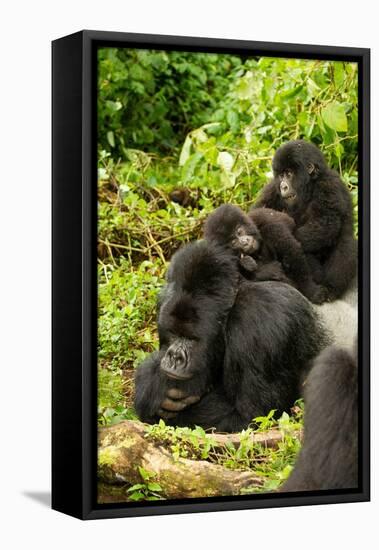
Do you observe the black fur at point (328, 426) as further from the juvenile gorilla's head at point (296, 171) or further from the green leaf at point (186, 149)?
the green leaf at point (186, 149)

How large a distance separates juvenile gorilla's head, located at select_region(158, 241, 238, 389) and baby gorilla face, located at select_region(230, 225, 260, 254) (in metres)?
0.11

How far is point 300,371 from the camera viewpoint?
532 centimetres

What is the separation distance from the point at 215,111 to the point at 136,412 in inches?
54.7

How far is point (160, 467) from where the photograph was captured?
199 inches

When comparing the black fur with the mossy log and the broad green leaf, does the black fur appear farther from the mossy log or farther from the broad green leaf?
the broad green leaf

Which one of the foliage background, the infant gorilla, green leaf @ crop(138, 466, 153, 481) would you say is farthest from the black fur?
the foliage background

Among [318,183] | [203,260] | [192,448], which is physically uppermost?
[318,183]

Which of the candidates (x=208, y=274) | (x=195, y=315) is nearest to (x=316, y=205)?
(x=208, y=274)

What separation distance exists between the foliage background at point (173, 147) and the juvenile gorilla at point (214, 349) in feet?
0.30

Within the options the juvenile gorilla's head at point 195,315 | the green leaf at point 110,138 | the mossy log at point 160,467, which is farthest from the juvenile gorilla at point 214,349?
the green leaf at point 110,138

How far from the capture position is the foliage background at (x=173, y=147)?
5.10m

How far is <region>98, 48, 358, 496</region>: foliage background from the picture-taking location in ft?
16.7

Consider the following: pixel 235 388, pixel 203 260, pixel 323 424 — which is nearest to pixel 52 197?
pixel 203 260

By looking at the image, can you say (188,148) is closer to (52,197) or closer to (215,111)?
(215,111)
